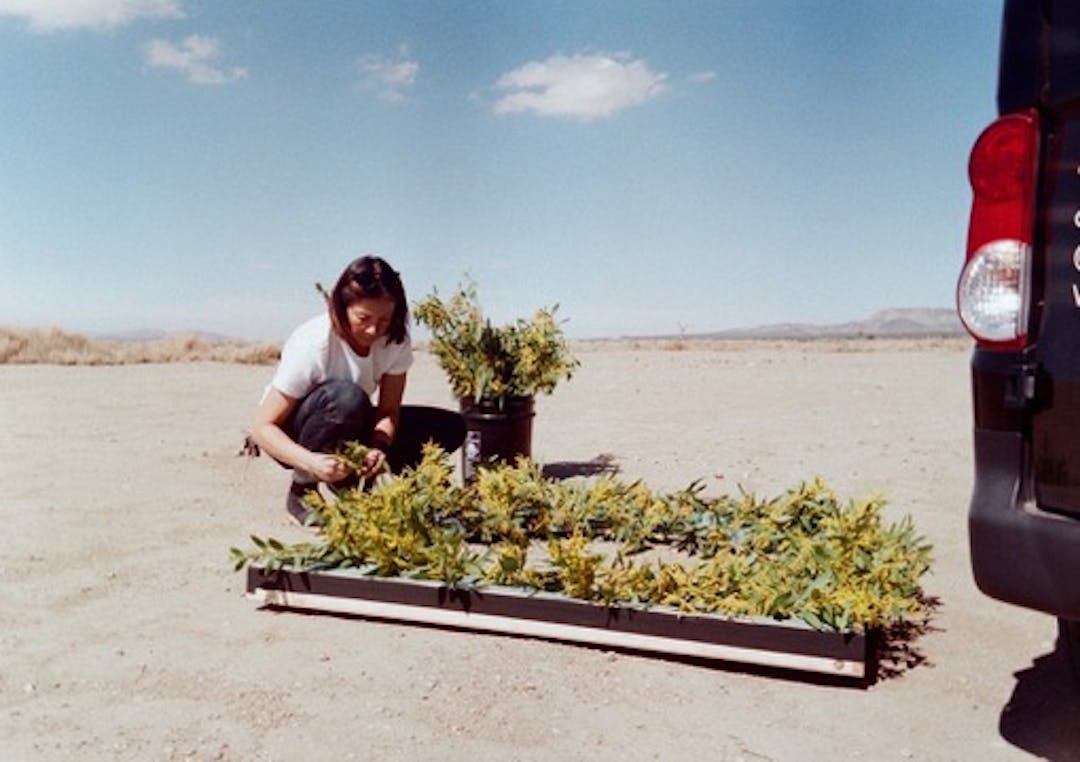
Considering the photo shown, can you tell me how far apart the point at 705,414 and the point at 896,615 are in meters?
7.52

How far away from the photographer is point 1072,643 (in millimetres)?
3207

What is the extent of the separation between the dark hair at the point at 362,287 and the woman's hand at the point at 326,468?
0.76 metres

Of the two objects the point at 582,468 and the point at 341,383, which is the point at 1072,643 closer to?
the point at 341,383

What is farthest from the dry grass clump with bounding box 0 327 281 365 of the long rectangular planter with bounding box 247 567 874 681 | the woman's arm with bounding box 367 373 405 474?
the long rectangular planter with bounding box 247 567 874 681

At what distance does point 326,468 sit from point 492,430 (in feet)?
6.22

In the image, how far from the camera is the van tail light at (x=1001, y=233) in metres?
2.37

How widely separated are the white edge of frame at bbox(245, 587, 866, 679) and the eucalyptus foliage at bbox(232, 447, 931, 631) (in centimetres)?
12

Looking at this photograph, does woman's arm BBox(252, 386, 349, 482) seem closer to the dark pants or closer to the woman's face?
the dark pants

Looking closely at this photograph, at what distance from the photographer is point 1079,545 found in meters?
2.22

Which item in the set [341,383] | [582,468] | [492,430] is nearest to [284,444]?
[341,383]

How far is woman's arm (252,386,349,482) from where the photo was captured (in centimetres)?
465

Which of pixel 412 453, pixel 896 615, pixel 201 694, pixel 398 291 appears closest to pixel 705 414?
pixel 412 453

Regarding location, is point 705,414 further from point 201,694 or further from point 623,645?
point 201,694

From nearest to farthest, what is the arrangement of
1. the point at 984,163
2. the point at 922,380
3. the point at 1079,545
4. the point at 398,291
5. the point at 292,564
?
the point at 1079,545, the point at 984,163, the point at 292,564, the point at 398,291, the point at 922,380
